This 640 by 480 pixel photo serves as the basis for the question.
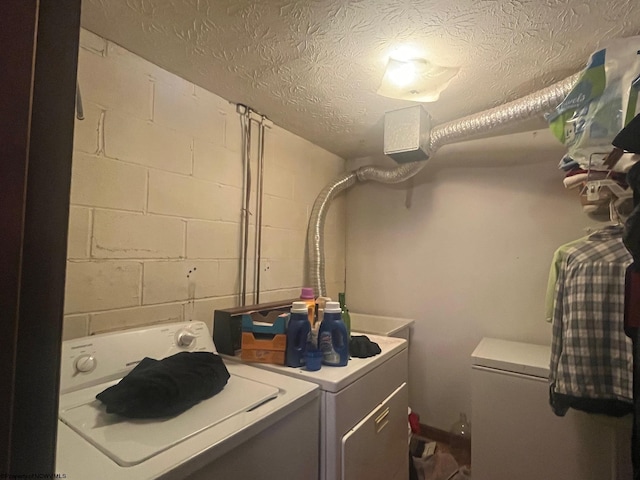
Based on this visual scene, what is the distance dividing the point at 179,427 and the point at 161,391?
0.11 metres

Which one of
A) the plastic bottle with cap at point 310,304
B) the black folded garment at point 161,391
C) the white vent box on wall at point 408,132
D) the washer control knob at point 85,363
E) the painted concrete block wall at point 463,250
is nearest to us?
the black folded garment at point 161,391

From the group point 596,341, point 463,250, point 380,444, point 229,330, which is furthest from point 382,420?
point 463,250

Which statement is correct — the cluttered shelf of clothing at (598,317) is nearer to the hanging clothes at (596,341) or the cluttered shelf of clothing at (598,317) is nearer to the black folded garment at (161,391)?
the hanging clothes at (596,341)

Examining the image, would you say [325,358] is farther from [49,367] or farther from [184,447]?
[49,367]

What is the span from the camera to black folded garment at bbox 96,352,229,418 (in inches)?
33.7

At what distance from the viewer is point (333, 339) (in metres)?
1.24

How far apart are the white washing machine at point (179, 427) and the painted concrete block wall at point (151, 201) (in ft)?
0.52

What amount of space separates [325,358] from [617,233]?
49.9 inches

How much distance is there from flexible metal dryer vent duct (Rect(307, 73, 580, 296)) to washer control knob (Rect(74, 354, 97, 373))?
1234mm

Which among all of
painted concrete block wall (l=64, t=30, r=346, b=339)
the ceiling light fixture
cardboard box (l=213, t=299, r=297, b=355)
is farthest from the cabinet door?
the ceiling light fixture

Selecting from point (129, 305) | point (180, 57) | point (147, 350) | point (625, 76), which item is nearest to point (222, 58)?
point (180, 57)

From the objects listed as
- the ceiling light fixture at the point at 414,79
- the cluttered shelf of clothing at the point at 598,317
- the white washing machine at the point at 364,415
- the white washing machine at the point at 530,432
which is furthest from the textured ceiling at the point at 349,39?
the white washing machine at the point at 530,432

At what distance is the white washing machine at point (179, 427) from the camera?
2.25ft

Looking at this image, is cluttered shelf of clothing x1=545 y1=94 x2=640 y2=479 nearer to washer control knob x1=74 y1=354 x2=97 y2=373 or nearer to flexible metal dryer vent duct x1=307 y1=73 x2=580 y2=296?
flexible metal dryer vent duct x1=307 y1=73 x2=580 y2=296
